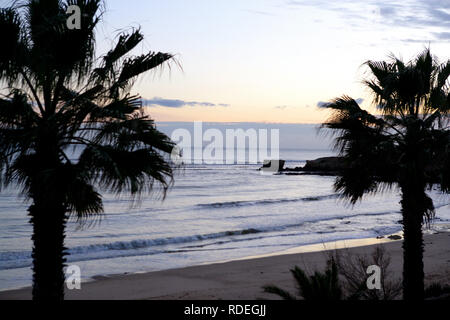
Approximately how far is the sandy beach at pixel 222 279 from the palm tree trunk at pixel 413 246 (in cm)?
161

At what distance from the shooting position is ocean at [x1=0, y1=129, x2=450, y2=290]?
710 inches

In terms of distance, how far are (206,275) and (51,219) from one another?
8966 millimetres

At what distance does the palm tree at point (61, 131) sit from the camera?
6.57 metres

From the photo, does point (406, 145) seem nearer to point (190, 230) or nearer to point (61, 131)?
point (61, 131)

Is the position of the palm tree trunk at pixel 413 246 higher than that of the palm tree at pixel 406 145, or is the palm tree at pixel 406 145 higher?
the palm tree at pixel 406 145

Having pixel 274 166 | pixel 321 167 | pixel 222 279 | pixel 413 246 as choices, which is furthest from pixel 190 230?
pixel 274 166

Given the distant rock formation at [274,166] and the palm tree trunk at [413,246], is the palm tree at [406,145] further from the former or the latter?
the distant rock formation at [274,166]

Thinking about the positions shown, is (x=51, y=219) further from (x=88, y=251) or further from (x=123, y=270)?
(x=88, y=251)

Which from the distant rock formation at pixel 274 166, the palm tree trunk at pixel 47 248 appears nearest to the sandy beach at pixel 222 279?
the palm tree trunk at pixel 47 248

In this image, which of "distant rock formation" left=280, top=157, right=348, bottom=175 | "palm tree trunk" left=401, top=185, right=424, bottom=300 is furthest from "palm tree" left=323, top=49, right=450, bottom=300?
"distant rock formation" left=280, top=157, right=348, bottom=175

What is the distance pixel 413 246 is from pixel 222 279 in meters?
6.84

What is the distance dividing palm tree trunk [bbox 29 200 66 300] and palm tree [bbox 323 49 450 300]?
5.15 m

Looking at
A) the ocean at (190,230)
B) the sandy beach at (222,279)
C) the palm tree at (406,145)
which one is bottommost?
the ocean at (190,230)
